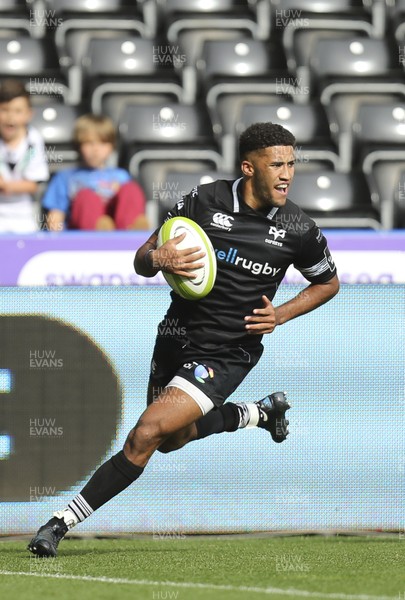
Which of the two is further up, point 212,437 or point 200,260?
point 200,260

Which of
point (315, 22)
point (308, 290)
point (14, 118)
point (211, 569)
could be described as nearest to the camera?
point (211, 569)

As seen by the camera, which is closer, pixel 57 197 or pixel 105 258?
pixel 105 258

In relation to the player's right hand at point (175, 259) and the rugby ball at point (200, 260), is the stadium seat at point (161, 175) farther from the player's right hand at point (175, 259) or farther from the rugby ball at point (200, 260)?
the player's right hand at point (175, 259)

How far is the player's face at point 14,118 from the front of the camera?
8430mm

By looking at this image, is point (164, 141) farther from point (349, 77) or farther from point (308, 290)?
point (308, 290)

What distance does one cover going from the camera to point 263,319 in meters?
6.27

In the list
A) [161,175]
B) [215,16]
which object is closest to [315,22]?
[215,16]

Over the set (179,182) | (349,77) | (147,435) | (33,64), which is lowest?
(147,435)

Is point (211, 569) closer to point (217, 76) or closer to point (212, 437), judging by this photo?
point (212, 437)

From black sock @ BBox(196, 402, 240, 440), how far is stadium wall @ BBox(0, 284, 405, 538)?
52 cm

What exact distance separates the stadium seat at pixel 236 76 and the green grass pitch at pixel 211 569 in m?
4.43

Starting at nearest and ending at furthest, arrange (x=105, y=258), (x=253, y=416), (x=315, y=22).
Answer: (x=253, y=416)
(x=105, y=258)
(x=315, y=22)

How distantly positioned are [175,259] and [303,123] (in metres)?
4.82

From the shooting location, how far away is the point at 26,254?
287 inches
